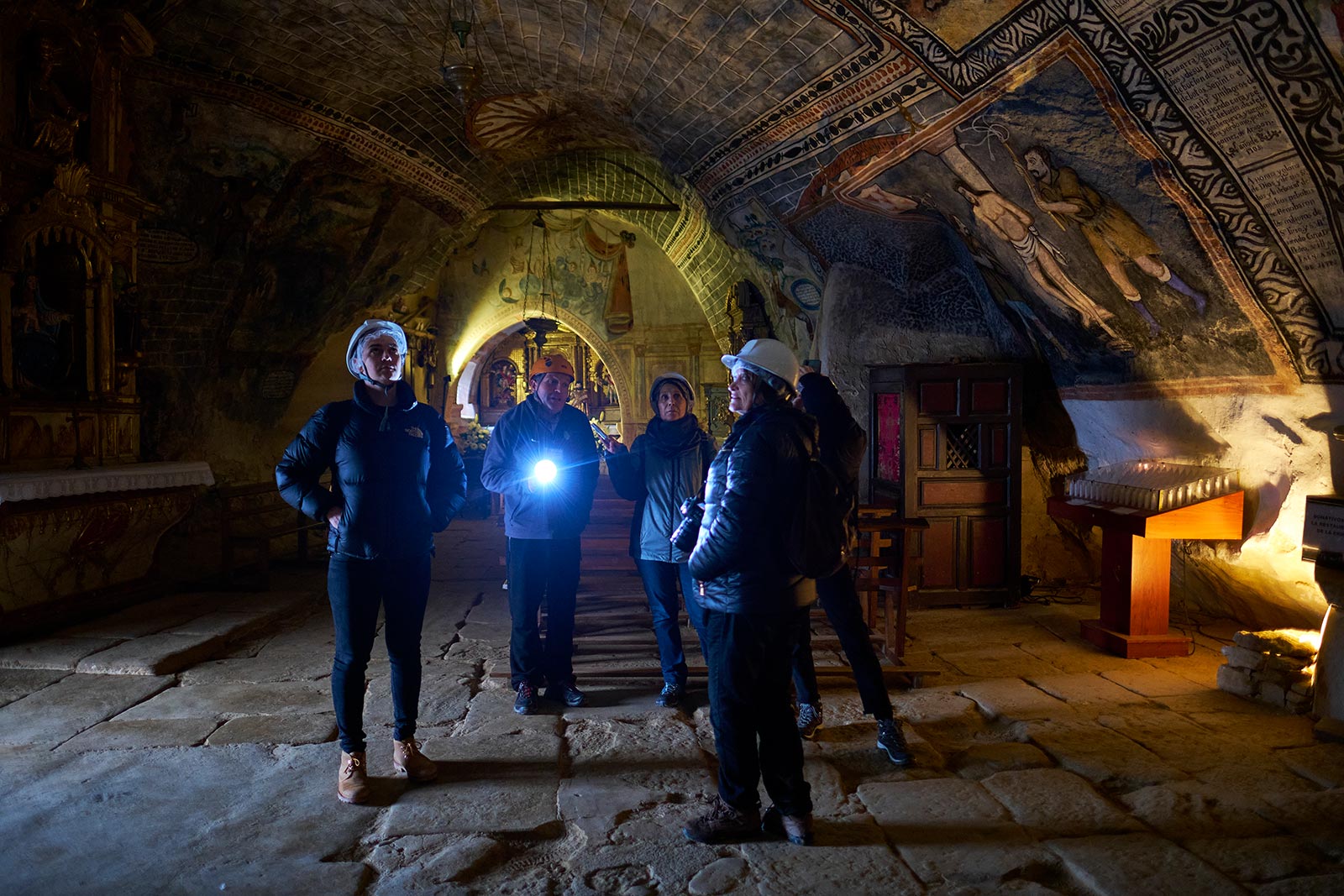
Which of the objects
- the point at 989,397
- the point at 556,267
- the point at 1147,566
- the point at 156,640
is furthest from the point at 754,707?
the point at 556,267

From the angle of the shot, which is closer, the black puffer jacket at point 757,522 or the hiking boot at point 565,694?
the black puffer jacket at point 757,522

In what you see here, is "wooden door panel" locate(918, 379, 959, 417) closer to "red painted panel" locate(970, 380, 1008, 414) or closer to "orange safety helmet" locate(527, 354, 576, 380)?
"red painted panel" locate(970, 380, 1008, 414)

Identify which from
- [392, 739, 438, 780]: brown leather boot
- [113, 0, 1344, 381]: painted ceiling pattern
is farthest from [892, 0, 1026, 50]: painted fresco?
[392, 739, 438, 780]: brown leather boot

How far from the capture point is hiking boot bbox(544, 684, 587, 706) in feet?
15.4

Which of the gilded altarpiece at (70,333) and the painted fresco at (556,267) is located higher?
the painted fresco at (556,267)

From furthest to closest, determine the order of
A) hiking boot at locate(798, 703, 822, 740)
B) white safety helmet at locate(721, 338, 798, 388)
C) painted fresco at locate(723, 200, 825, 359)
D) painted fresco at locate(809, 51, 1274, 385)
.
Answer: painted fresco at locate(723, 200, 825, 359) → painted fresco at locate(809, 51, 1274, 385) → hiking boot at locate(798, 703, 822, 740) → white safety helmet at locate(721, 338, 798, 388)

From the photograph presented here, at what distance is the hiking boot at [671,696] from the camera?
185 inches

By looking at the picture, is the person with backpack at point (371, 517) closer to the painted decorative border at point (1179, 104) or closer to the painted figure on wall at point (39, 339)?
the painted decorative border at point (1179, 104)

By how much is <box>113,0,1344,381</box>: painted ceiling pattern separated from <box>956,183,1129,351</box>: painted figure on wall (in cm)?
63

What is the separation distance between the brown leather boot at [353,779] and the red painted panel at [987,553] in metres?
5.32

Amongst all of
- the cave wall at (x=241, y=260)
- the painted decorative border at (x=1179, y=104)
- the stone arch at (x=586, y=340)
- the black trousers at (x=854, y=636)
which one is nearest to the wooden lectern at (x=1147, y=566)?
the painted decorative border at (x=1179, y=104)

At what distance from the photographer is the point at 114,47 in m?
6.83

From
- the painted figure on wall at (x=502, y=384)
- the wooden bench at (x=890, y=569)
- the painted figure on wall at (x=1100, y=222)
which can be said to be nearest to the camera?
the wooden bench at (x=890, y=569)

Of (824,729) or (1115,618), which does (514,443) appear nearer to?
(824,729)
